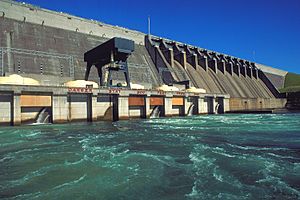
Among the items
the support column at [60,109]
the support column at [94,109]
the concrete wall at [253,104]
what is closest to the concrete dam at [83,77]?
the support column at [60,109]

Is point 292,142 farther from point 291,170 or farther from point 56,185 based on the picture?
point 56,185

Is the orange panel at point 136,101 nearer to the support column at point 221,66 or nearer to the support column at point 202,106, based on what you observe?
the support column at point 202,106

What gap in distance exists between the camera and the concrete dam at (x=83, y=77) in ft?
79.6

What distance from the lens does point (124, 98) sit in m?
29.5

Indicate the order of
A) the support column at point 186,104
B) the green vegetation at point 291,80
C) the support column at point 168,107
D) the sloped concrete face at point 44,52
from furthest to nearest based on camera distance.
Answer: the green vegetation at point 291,80
the support column at point 186,104
the support column at point 168,107
the sloped concrete face at point 44,52

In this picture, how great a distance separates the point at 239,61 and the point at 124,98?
2222 inches

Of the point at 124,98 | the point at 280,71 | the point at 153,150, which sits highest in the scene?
the point at 280,71

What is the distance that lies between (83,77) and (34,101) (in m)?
13.6

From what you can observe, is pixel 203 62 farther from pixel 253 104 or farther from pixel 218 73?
pixel 253 104

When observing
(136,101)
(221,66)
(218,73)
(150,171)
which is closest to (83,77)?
(136,101)

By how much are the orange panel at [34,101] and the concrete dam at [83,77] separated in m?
0.09

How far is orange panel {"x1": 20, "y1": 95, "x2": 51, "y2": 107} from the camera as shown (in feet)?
74.8

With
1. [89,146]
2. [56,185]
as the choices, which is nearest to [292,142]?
[89,146]

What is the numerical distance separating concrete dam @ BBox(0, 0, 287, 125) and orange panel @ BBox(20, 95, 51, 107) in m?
0.09
